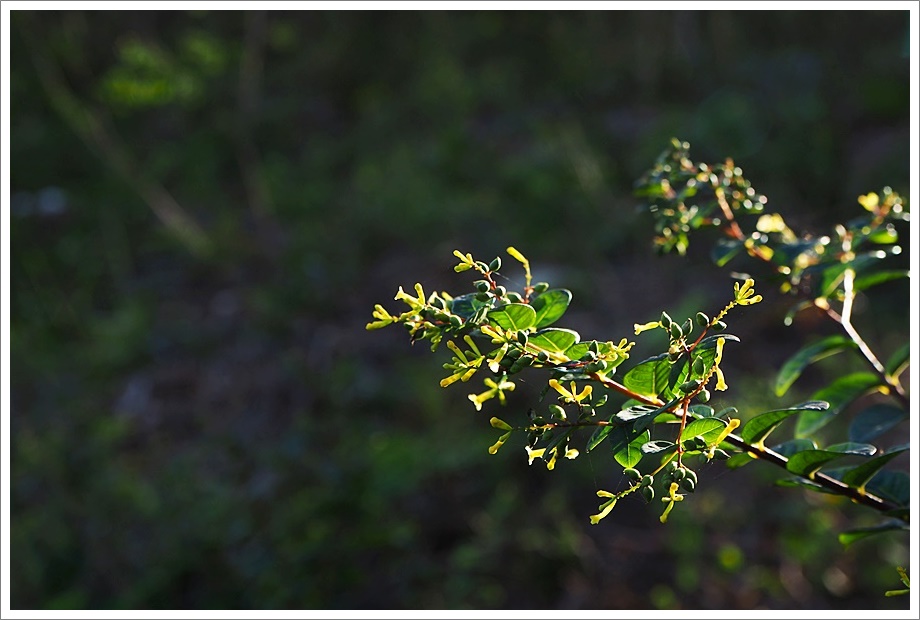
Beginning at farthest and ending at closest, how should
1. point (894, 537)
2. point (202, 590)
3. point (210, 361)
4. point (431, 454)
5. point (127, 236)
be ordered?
1. point (127, 236)
2. point (210, 361)
3. point (431, 454)
4. point (202, 590)
5. point (894, 537)

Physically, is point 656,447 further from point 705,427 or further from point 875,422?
point 875,422

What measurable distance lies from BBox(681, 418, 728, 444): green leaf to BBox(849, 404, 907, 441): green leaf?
1.08 feet

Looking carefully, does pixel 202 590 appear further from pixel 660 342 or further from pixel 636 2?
pixel 636 2

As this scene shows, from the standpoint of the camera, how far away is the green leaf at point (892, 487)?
74cm

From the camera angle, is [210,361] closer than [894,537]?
No

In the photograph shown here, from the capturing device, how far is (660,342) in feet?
8.66

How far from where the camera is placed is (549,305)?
0.63 m

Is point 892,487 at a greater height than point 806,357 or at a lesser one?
lesser

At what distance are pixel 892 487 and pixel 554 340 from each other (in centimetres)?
36

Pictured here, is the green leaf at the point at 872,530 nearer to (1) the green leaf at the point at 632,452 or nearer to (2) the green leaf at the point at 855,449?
(2) the green leaf at the point at 855,449

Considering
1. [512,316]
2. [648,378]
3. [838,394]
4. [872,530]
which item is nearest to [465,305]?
[512,316]

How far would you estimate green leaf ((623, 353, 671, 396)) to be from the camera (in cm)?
61

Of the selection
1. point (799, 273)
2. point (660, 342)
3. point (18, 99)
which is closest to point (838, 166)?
point (660, 342)

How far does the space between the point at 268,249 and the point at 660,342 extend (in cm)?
195
